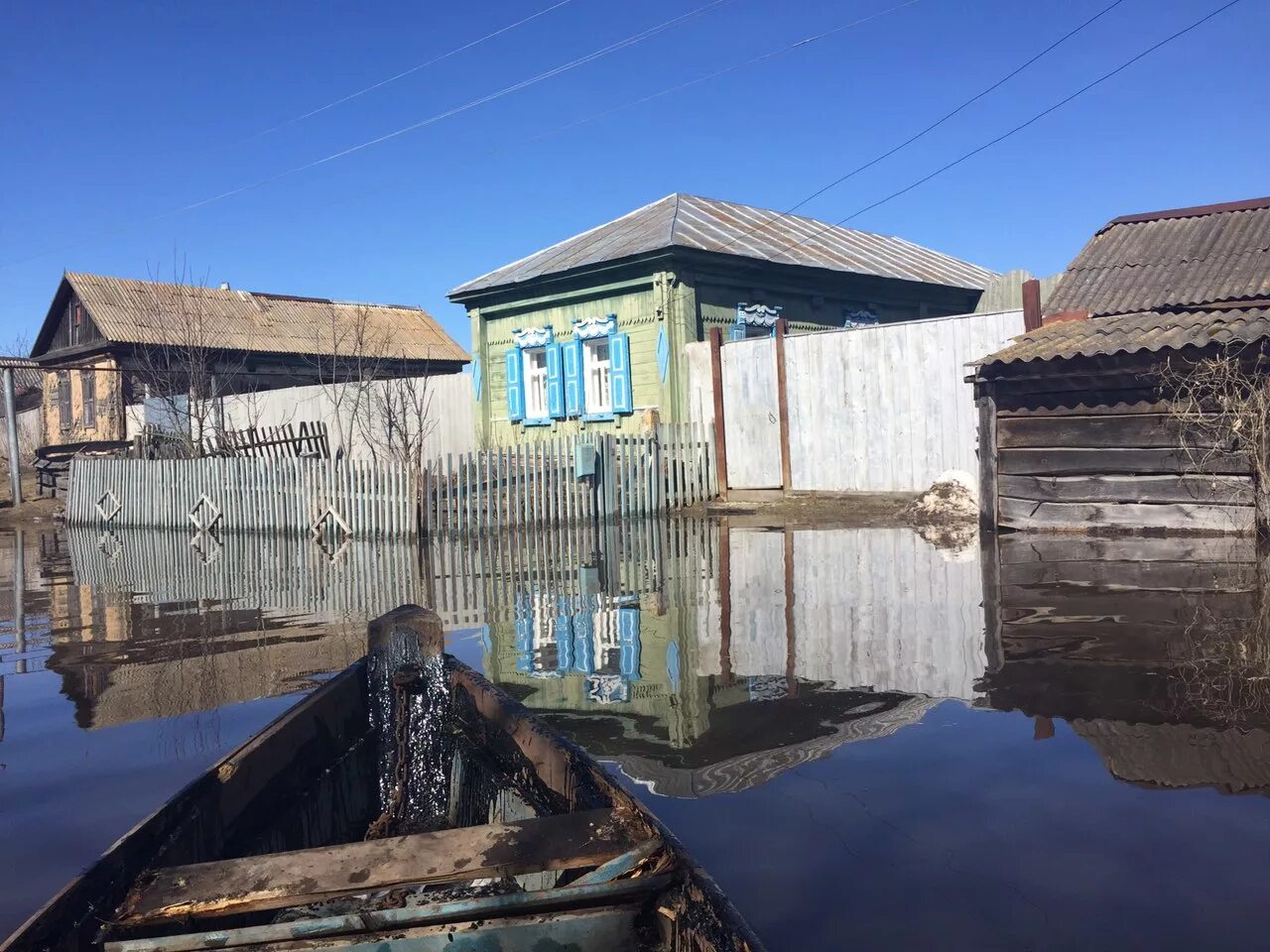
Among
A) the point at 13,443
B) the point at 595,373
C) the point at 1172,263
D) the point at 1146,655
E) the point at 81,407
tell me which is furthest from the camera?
the point at 81,407

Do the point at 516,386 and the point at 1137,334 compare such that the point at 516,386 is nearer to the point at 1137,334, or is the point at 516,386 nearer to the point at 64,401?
the point at 1137,334

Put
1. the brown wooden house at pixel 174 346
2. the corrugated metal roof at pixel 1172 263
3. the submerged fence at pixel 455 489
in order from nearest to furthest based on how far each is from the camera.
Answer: the corrugated metal roof at pixel 1172 263, the submerged fence at pixel 455 489, the brown wooden house at pixel 174 346

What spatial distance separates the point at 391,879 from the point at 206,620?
290 inches

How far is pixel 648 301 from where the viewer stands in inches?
721

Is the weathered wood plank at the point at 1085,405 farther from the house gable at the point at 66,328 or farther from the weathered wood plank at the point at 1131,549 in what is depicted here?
the house gable at the point at 66,328

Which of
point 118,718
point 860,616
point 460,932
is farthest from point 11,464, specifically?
point 460,932

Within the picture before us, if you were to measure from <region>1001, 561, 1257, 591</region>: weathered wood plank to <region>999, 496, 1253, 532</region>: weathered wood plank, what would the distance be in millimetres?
1324

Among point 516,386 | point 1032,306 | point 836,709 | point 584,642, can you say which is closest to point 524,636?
point 584,642

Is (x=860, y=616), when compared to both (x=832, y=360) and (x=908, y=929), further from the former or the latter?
(x=832, y=360)

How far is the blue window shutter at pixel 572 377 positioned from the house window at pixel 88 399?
1561 centimetres

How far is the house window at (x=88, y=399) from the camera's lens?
1123 inches

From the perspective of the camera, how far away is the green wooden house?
1808 centimetres

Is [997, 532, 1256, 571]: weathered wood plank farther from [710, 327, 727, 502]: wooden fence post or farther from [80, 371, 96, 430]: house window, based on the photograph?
[80, 371, 96, 430]: house window

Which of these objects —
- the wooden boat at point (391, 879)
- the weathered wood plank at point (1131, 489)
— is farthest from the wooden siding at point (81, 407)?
the wooden boat at point (391, 879)
